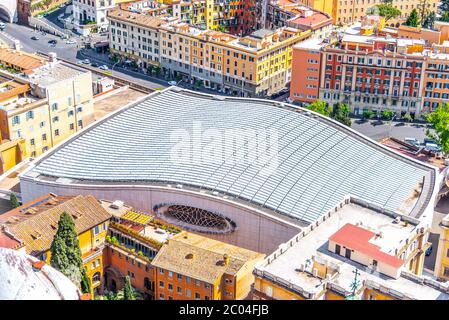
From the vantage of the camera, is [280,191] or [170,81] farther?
[170,81]

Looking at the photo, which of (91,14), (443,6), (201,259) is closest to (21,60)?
(201,259)

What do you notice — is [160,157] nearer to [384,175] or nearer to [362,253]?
[384,175]

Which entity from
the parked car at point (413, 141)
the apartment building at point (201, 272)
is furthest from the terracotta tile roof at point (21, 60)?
the parked car at point (413, 141)

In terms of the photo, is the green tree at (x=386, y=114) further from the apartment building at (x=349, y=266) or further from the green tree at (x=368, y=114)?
the apartment building at (x=349, y=266)

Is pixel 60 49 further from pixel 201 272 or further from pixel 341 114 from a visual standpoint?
pixel 201 272

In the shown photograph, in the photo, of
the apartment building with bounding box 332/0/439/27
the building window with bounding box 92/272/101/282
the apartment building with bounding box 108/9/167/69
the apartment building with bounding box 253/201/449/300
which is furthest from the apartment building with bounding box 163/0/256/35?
the apartment building with bounding box 253/201/449/300

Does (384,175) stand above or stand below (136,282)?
above

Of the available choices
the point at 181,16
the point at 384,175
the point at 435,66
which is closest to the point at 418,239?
the point at 384,175
